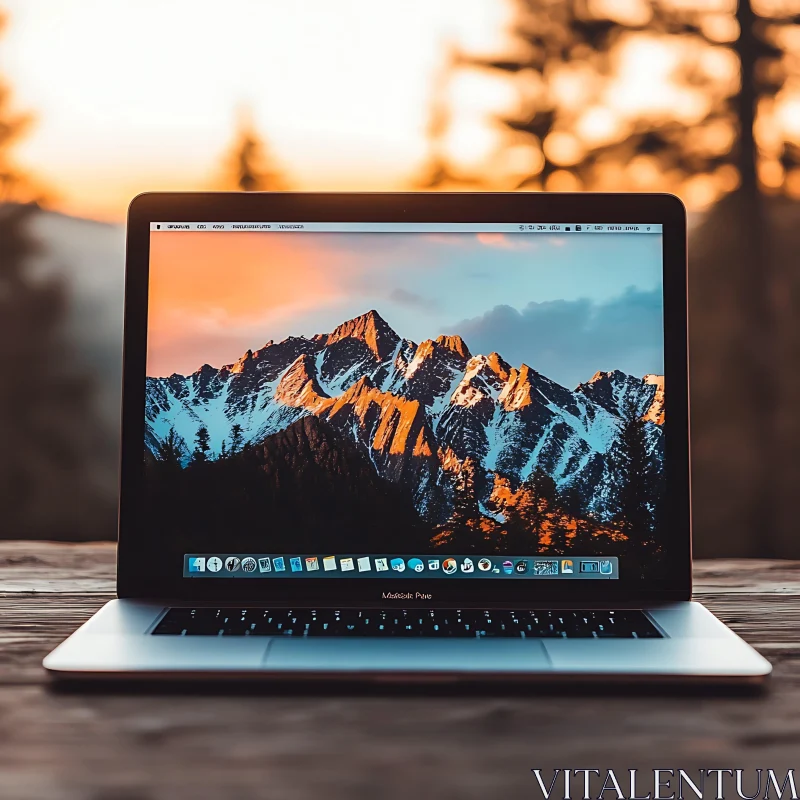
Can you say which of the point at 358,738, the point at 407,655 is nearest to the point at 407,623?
the point at 407,655

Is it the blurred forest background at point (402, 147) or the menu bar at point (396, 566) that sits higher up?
the blurred forest background at point (402, 147)

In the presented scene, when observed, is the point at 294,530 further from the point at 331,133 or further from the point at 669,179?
the point at 669,179

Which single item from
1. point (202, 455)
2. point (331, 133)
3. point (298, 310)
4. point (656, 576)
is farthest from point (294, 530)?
point (331, 133)

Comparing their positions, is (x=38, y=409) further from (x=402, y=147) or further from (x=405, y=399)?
(x=405, y=399)

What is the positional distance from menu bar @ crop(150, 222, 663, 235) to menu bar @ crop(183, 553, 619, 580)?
14.8 inches

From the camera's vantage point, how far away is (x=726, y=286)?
186 cm

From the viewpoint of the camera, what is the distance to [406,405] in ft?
2.63

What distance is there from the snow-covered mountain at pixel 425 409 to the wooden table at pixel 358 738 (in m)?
0.26

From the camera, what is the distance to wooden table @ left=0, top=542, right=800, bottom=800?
462mm

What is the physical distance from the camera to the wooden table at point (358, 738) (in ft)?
1.52

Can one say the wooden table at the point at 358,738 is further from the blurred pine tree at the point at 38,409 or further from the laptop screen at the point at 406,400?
the blurred pine tree at the point at 38,409

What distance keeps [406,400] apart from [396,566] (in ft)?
0.62

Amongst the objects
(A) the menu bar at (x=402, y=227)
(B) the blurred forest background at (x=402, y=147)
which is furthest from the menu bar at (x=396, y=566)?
(B) the blurred forest background at (x=402, y=147)

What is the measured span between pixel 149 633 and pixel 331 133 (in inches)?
53.6
